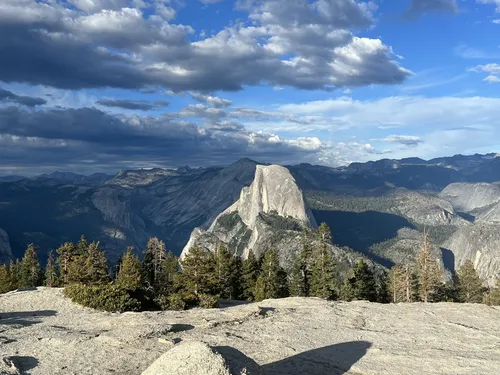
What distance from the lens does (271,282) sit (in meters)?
76.7

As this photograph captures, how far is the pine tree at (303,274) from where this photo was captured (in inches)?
3120

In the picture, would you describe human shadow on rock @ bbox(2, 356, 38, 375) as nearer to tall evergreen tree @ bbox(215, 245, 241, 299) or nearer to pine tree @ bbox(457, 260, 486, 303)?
tall evergreen tree @ bbox(215, 245, 241, 299)

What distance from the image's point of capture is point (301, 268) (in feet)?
261

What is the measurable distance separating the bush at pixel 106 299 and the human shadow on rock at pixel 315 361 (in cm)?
1957

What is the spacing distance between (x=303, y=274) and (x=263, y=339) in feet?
179

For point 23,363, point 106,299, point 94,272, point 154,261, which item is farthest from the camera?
point 154,261

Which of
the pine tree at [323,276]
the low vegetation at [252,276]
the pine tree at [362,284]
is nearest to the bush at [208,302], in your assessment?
the low vegetation at [252,276]

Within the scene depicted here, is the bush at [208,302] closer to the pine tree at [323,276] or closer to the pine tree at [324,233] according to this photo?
the pine tree at [323,276]

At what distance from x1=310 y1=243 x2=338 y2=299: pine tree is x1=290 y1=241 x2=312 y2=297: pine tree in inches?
81.5

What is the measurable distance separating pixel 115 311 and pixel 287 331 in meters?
16.3

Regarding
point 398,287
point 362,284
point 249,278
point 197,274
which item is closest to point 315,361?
point 197,274

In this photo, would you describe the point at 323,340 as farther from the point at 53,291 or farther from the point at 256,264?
the point at 256,264

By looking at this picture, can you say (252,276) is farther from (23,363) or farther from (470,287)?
(23,363)

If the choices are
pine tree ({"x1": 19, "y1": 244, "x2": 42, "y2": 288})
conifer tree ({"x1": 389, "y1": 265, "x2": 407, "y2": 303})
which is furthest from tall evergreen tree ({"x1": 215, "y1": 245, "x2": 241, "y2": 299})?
pine tree ({"x1": 19, "y1": 244, "x2": 42, "y2": 288})
